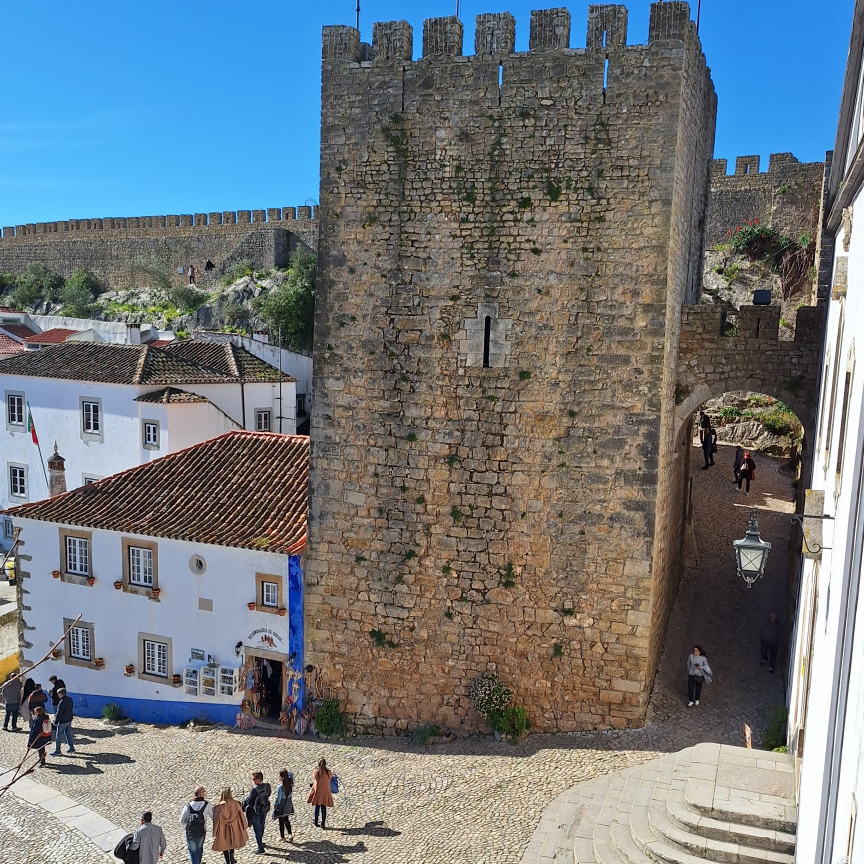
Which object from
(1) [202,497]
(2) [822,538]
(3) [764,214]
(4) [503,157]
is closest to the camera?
(2) [822,538]

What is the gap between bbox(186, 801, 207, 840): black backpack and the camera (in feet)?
29.4

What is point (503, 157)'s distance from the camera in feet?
34.4

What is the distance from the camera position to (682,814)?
7961mm

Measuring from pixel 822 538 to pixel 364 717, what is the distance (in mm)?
6959

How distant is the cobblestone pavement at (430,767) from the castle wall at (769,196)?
13270 millimetres

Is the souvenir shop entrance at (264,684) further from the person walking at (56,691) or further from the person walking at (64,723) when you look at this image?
the person walking at (56,691)

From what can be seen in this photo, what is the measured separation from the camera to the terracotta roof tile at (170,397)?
794 inches

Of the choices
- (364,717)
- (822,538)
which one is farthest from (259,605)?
(822,538)

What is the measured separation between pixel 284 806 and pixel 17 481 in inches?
731

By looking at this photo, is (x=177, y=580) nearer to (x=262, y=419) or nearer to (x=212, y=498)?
(x=212, y=498)

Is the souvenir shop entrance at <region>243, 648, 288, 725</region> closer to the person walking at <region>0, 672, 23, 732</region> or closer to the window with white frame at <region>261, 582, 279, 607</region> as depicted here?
the window with white frame at <region>261, 582, 279, 607</region>

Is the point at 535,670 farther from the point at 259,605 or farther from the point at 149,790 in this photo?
the point at 149,790

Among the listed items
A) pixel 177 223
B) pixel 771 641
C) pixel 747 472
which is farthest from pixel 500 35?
pixel 177 223

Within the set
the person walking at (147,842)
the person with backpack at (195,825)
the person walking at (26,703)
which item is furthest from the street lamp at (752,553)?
the person walking at (26,703)
